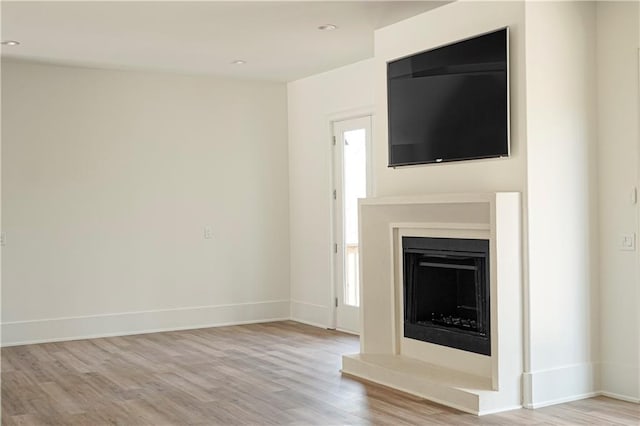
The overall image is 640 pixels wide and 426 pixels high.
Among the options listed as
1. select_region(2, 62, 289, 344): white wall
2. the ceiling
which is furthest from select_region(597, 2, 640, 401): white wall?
select_region(2, 62, 289, 344): white wall

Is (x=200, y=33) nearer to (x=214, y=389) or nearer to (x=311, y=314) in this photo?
(x=214, y=389)

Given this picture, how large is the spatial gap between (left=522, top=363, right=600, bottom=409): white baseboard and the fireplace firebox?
34 cm

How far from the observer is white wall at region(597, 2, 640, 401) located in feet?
15.4

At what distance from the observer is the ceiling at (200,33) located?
529 cm

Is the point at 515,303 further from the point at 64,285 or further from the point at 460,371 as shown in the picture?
the point at 64,285

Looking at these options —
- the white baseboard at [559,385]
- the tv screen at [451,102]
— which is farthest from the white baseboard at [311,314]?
the white baseboard at [559,385]

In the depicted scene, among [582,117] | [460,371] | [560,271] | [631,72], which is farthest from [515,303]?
[631,72]

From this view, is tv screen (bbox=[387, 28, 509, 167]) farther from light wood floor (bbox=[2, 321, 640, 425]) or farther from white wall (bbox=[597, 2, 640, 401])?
light wood floor (bbox=[2, 321, 640, 425])

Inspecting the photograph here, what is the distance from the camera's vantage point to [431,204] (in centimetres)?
509

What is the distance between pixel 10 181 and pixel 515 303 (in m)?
4.81

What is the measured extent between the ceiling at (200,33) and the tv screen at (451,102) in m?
0.47

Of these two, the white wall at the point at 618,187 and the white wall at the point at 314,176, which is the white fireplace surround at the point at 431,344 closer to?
the white wall at the point at 618,187

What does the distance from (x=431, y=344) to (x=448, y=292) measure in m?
0.38

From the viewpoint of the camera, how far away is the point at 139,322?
768 centimetres
